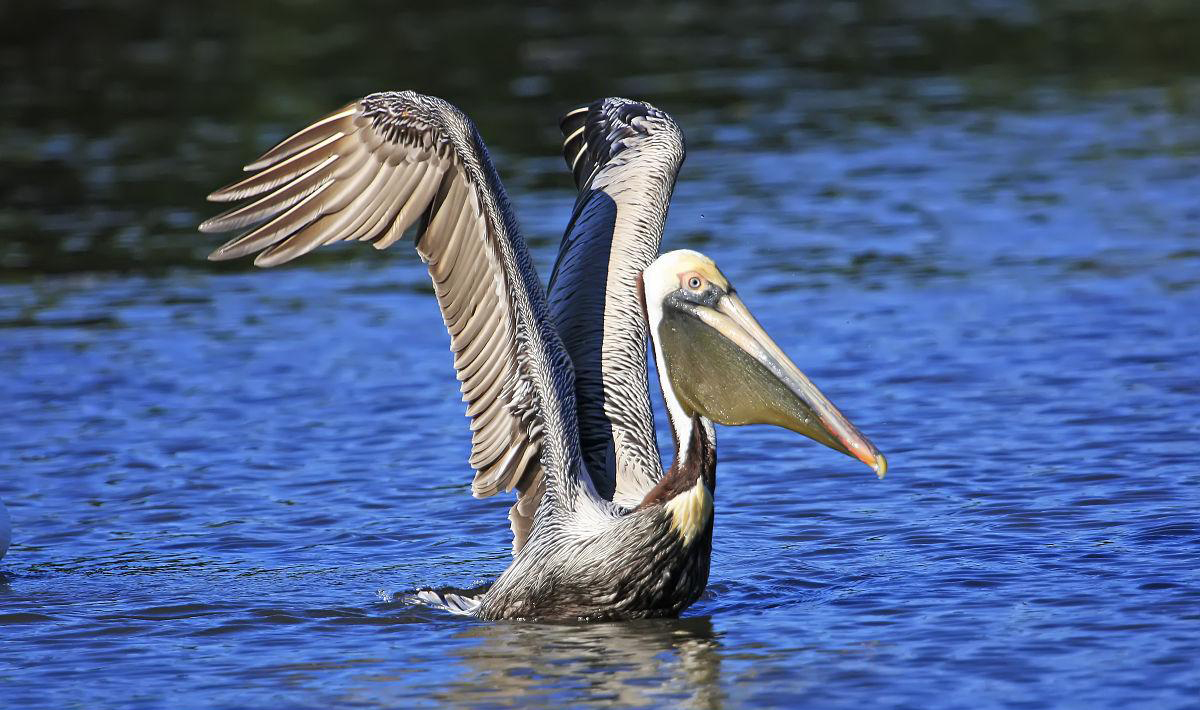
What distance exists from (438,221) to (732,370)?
118 cm

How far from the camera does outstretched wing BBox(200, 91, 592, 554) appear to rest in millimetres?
6609

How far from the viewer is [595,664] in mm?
6180

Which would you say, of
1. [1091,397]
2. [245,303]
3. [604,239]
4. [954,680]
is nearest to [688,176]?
[245,303]

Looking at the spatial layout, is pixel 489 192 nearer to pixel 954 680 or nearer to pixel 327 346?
pixel 954 680

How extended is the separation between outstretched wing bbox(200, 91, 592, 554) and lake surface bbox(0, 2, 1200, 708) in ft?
2.92

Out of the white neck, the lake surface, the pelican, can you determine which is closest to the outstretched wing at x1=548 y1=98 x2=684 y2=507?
the pelican

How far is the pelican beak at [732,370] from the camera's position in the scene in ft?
20.9

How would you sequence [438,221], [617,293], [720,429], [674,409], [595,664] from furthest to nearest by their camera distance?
[720,429]
[617,293]
[438,221]
[674,409]
[595,664]

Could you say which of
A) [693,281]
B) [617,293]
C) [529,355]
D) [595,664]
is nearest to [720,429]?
[617,293]

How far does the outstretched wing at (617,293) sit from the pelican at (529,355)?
0.55 ft

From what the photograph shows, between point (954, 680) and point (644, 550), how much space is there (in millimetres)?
1208

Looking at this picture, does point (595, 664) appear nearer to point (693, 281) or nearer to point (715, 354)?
point (715, 354)

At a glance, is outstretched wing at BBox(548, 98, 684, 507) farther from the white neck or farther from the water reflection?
the water reflection

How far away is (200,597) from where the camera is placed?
717 cm
